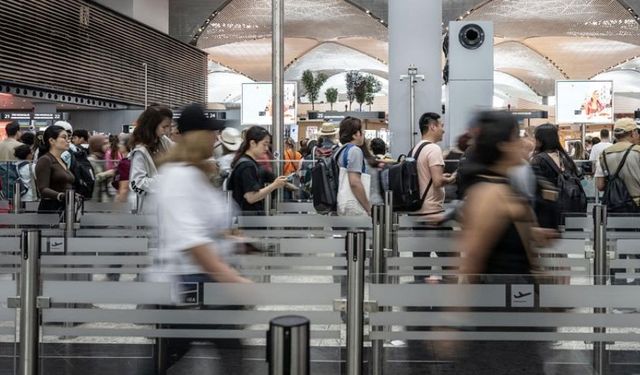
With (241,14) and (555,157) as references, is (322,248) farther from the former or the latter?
(241,14)

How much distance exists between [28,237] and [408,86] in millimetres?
10631

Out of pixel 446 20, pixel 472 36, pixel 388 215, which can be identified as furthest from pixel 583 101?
pixel 446 20

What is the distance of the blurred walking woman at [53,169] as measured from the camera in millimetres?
→ 6191

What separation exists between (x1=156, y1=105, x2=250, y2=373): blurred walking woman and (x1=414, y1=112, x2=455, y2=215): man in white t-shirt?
9.47 ft

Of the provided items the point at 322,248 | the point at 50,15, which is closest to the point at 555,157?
the point at 322,248

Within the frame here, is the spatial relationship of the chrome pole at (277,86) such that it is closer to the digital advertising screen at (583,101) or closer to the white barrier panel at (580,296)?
the digital advertising screen at (583,101)

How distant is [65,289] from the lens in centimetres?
334

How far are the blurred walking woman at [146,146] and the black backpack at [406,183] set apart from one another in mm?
1902

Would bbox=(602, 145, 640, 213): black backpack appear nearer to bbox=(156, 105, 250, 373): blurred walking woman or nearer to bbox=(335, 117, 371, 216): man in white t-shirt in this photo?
bbox=(335, 117, 371, 216): man in white t-shirt

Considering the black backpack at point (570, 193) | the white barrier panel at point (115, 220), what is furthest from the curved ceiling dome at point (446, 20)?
the black backpack at point (570, 193)

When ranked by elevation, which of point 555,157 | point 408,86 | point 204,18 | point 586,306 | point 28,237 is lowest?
point 586,306

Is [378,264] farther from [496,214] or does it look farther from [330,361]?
[496,214]

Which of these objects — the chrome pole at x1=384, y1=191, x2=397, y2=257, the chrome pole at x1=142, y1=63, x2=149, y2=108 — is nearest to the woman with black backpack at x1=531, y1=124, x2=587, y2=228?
the chrome pole at x1=384, y1=191, x2=397, y2=257

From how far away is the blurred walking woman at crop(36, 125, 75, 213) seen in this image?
619 cm
